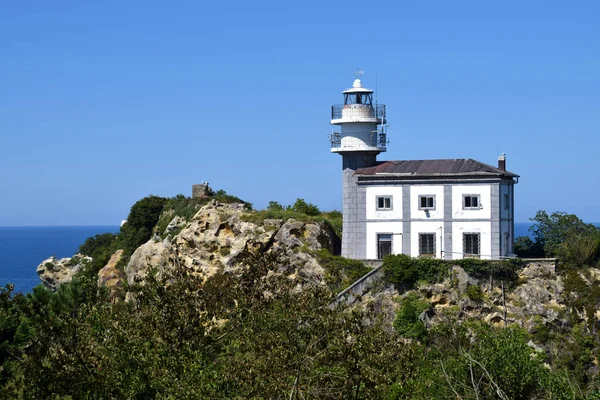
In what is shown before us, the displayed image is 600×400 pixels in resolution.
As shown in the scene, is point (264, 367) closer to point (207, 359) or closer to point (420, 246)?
point (207, 359)

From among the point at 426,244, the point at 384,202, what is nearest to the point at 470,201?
the point at 426,244

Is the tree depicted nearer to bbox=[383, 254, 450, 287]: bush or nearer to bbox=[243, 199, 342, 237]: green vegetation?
bbox=[383, 254, 450, 287]: bush

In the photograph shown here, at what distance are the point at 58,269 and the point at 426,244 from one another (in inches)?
1314

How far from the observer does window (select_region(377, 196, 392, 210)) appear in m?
49.0

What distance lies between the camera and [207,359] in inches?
1031

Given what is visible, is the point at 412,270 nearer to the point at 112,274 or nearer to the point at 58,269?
the point at 112,274

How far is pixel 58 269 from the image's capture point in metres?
Result: 72.7

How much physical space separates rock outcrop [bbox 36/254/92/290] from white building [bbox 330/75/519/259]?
87.9 feet

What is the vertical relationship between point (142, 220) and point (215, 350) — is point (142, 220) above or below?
above

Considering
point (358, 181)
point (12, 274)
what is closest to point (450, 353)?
point (358, 181)

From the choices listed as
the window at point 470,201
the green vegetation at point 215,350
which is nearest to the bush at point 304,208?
the window at point 470,201

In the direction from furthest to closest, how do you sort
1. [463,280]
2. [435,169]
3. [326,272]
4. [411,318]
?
[435,169]
[326,272]
[463,280]
[411,318]

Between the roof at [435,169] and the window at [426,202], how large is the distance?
104 centimetres

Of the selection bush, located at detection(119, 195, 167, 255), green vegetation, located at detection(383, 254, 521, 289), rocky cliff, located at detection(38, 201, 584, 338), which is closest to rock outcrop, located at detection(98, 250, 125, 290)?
bush, located at detection(119, 195, 167, 255)
